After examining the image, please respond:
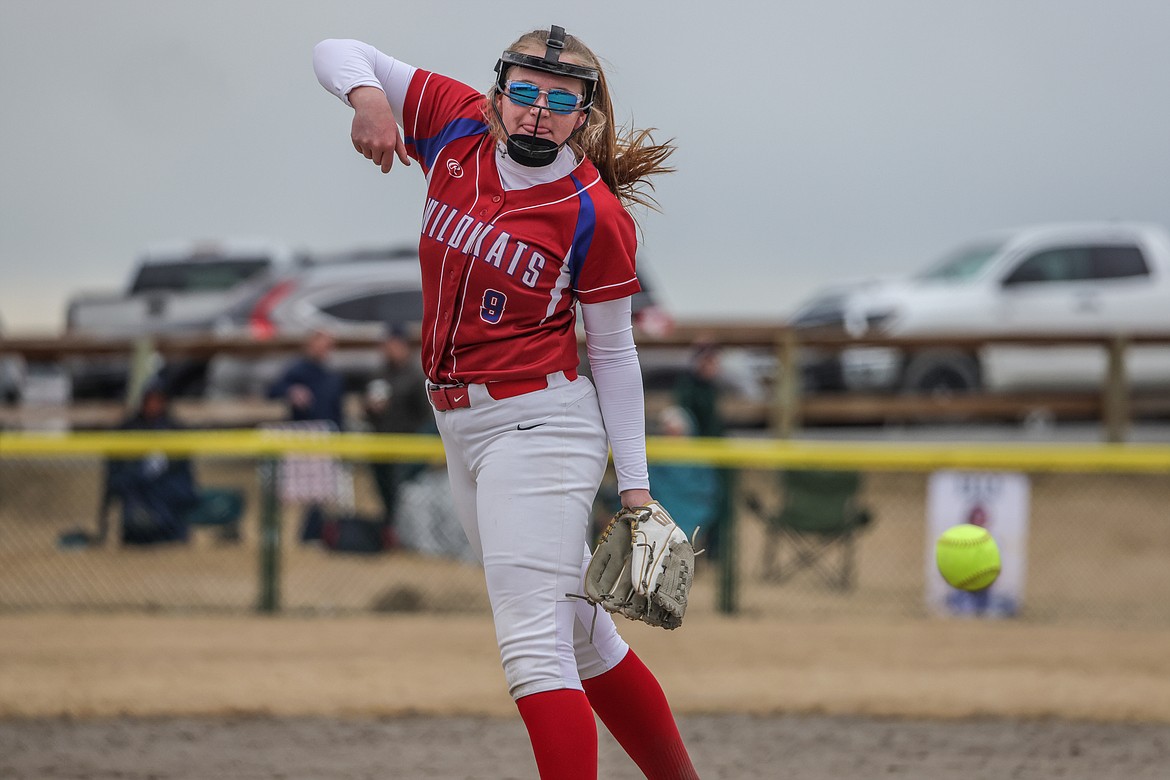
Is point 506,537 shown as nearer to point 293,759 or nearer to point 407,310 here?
point 293,759

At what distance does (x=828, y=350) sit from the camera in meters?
13.1

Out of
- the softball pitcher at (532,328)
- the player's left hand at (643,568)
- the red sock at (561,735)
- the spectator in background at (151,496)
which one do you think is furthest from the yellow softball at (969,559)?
the spectator in background at (151,496)

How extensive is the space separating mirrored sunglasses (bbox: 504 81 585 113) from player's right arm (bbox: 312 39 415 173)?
278mm

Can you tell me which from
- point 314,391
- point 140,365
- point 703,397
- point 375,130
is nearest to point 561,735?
point 375,130

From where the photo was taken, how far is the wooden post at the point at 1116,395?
13.0 meters

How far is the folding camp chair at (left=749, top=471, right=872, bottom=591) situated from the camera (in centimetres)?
966

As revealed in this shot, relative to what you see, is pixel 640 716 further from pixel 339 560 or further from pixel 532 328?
pixel 339 560

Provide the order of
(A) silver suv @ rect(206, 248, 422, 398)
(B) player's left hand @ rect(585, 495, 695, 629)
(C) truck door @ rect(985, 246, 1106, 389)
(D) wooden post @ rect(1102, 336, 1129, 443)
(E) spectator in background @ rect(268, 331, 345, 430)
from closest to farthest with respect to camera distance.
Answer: (B) player's left hand @ rect(585, 495, 695, 629)
(E) spectator in background @ rect(268, 331, 345, 430)
(D) wooden post @ rect(1102, 336, 1129, 443)
(A) silver suv @ rect(206, 248, 422, 398)
(C) truck door @ rect(985, 246, 1106, 389)

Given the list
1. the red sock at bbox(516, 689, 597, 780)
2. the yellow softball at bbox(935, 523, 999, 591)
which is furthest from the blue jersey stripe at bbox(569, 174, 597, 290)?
the yellow softball at bbox(935, 523, 999, 591)

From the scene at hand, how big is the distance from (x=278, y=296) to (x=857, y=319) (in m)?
5.61

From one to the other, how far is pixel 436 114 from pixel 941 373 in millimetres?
10625

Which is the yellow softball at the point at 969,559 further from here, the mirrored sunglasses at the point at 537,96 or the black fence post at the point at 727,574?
the black fence post at the point at 727,574

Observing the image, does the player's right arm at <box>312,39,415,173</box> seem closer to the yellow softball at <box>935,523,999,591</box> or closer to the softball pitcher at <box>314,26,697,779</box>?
the softball pitcher at <box>314,26,697,779</box>

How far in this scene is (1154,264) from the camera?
13.8 m
